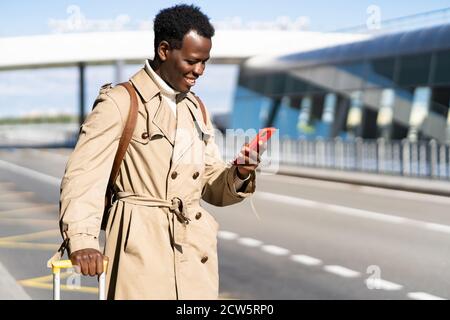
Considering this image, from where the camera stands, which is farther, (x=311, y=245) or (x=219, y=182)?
(x=311, y=245)

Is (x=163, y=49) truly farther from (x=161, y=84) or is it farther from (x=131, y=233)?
(x=131, y=233)

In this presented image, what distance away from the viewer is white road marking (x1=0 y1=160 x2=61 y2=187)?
79.9 feet

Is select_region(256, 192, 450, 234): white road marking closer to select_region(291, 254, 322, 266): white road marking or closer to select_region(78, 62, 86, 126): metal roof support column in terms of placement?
select_region(291, 254, 322, 266): white road marking

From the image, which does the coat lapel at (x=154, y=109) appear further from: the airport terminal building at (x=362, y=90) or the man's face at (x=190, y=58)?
the airport terminal building at (x=362, y=90)

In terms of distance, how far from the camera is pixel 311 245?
1145 cm

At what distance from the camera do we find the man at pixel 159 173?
121 inches

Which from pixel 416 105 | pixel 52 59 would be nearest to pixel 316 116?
pixel 416 105

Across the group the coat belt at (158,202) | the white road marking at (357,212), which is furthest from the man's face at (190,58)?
the white road marking at (357,212)

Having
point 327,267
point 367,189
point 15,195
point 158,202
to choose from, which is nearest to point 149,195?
point 158,202

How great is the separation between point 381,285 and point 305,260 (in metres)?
1.63

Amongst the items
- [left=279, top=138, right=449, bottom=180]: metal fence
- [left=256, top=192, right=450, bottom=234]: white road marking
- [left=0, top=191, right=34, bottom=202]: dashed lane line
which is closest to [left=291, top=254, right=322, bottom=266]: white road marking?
[left=256, top=192, right=450, bottom=234]: white road marking

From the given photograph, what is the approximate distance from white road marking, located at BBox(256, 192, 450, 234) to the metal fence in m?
4.45

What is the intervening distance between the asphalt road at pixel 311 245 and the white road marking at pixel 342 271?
1 centimetres
